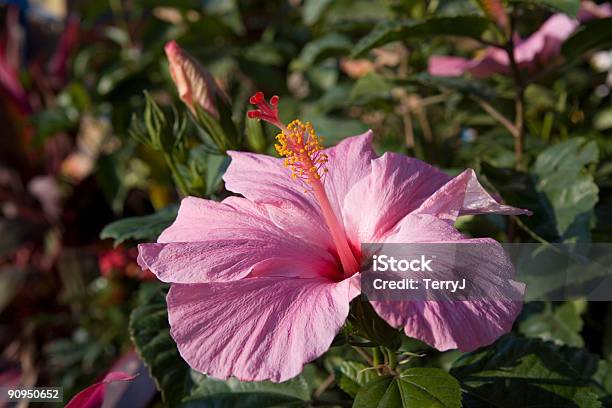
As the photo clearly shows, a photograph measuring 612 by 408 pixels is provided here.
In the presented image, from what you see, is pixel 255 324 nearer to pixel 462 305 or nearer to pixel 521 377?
pixel 462 305

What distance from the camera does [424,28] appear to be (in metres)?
0.95

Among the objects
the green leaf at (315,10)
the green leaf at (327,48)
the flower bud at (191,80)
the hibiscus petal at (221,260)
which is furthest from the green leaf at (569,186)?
the green leaf at (315,10)

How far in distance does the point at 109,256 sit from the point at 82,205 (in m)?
0.38

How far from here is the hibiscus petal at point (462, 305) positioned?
0.52 m

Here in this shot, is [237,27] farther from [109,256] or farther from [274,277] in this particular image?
[274,277]

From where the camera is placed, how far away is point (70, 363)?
159cm

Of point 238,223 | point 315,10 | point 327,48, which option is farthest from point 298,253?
point 315,10

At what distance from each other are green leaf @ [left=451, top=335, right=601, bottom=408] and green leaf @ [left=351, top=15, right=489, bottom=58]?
46 centimetres

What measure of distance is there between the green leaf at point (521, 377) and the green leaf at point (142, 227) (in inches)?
15.8

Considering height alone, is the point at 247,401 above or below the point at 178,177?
below

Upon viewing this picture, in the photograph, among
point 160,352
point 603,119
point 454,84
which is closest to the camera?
point 160,352

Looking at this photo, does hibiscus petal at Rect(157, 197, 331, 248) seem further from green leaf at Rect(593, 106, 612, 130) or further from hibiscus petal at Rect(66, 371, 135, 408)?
green leaf at Rect(593, 106, 612, 130)

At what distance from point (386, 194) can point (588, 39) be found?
0.58 meters

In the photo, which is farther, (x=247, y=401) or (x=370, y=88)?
(x=370, y=88)
